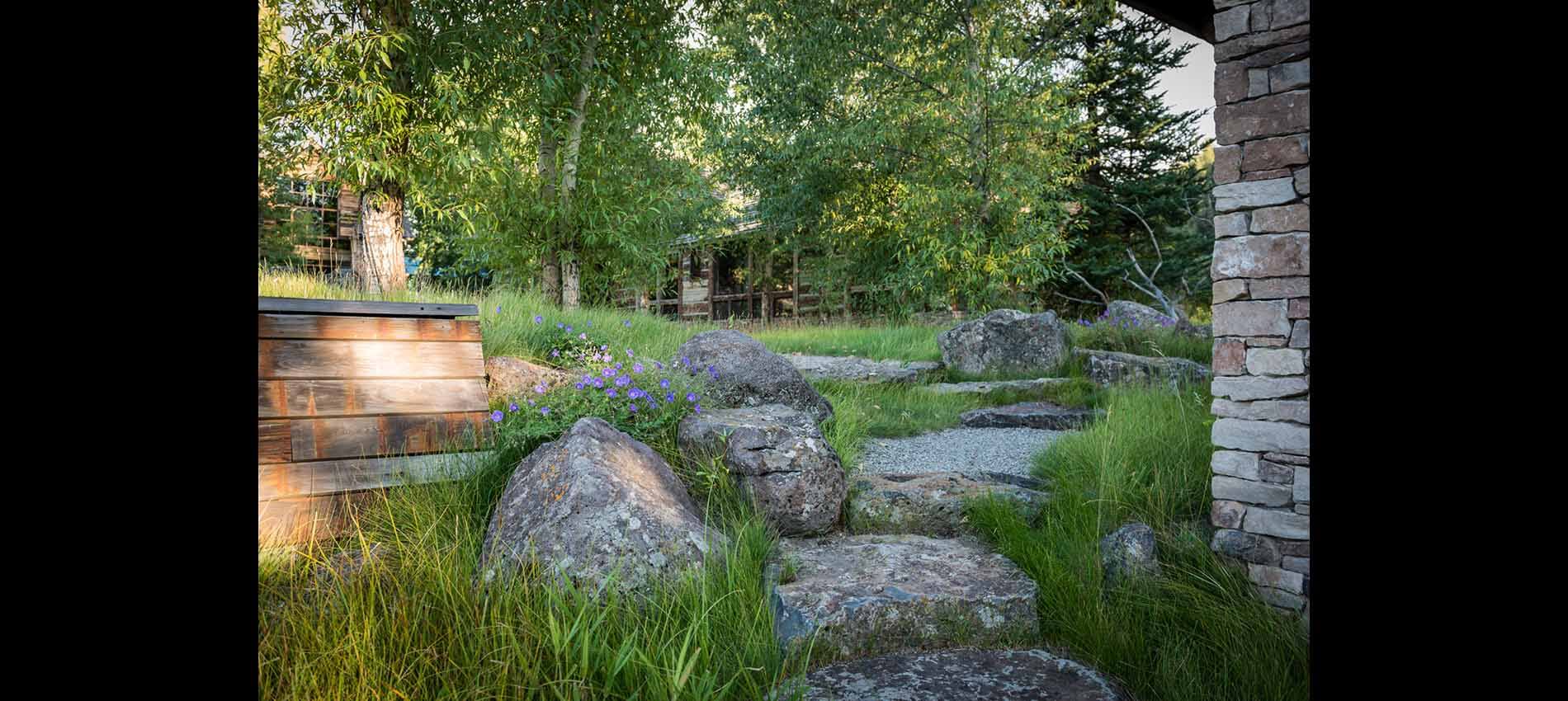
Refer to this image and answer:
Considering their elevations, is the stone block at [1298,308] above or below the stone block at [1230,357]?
above

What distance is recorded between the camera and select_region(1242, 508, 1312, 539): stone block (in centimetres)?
283

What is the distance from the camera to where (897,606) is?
2443 millimetres

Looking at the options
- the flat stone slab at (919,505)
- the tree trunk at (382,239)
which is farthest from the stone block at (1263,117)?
the tree trunk at (382,239)

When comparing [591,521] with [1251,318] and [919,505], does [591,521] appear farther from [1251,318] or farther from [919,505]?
[1251,318]

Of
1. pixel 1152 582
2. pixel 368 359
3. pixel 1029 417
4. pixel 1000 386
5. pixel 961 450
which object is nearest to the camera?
pixel 1152 582

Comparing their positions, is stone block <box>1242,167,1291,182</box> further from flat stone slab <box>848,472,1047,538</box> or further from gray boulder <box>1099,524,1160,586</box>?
flat stone slab <box>848,472,1047,538</box>

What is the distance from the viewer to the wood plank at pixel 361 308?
3268mm

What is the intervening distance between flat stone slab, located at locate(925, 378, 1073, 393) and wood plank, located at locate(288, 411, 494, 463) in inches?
183

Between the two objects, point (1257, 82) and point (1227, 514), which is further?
point (1227, 514)

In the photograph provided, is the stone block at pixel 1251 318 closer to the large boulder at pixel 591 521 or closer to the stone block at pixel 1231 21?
the stone block at pixel 1231 21

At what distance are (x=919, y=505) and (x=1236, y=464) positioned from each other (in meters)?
1.26

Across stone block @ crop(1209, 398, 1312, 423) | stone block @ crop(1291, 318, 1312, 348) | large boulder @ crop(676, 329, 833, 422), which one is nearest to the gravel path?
large boulder @ crop(676, 329, 833, 422)

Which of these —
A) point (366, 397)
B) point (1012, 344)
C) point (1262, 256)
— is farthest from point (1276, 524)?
point (1012, 344)
